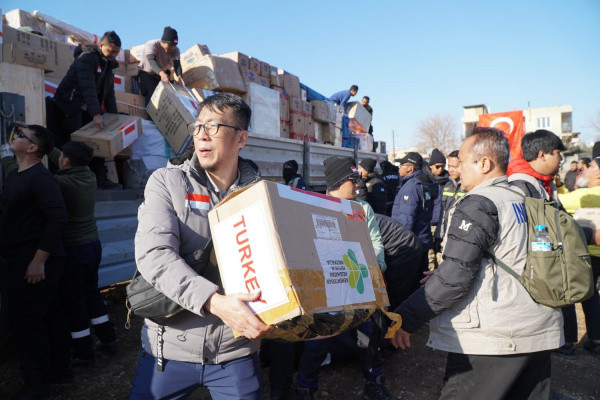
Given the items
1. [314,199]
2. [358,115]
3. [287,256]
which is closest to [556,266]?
[314,199]

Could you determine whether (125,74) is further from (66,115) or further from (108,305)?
(108,305)

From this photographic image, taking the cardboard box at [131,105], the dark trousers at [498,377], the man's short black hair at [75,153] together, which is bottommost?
the dark trousers at [498,377]

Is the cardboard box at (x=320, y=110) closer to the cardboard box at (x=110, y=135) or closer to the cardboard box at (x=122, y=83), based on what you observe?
the cardboard box at (x=122, y=83)

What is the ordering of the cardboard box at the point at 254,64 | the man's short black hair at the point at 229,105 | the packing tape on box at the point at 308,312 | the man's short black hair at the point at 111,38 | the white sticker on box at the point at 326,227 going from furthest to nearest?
the cardboard box at the point at 254,64
the man's short black hair at the point at 111,38
the man's short black hair at the point at 229,105
the white sticker on box at the point at 326,227
the packing tape on box at the point at 308,312

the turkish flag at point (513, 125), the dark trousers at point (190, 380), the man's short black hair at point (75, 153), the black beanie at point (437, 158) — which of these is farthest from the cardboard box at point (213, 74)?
the turkish flag at point (513, 125)

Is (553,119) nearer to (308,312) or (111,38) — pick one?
(111,38)

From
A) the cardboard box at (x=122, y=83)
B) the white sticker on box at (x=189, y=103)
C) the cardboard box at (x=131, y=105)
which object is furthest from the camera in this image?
the cardboard box at (x=122, y=83)

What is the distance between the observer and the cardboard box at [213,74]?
541 centimetres

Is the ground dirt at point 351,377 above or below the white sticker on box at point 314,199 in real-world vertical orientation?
below

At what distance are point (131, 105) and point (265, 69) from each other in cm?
245

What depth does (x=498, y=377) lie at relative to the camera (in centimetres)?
179

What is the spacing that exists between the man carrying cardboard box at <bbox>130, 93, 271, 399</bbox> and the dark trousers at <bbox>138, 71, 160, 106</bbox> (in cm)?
387

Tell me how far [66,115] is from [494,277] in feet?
13.1

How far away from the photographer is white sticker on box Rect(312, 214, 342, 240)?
1.48 meters
